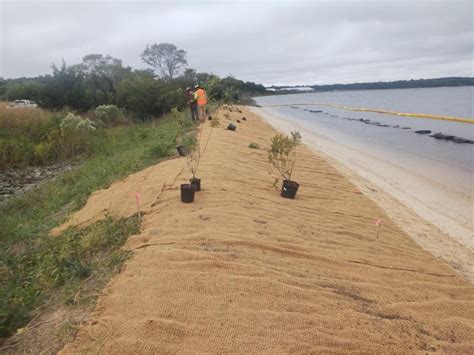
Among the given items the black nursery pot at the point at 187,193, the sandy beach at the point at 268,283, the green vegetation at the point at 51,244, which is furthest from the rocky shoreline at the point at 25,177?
the black nursery pot at the point at 187,193

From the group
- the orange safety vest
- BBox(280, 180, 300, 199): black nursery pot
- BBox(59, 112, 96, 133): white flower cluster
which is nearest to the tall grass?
BBox(59, 112, 96, 133): white flower cluster

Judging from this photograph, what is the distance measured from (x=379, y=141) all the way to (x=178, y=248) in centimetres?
1987

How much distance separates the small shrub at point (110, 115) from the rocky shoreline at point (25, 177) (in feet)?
22.5

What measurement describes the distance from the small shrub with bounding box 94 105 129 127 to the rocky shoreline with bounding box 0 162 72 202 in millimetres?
6843

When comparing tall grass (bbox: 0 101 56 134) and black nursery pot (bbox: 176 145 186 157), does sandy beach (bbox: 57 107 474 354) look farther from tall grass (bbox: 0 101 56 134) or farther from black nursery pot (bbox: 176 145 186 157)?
tall grass (bbox: 0 101 56 134)

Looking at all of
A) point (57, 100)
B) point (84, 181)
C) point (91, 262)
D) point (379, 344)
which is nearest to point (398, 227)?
point (379, 344)

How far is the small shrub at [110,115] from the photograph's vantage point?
20.9m

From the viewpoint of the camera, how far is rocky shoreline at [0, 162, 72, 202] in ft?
38.3

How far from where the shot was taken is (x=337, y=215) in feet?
22.2

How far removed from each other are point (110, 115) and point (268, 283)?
1964 centimetres

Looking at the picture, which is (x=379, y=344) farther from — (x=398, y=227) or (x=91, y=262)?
(x=398, y=227)

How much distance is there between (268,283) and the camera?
393 cm

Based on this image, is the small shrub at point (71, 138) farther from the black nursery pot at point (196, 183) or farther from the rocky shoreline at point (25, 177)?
the black nursery pot at point (196, 183)

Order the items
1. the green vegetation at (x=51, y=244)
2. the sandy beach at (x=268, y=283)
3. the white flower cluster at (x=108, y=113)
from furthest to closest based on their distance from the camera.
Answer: the white flower cluster at (x=108, y=113) < the green vegetation at (x=51, y=244) < the sandy beach at (x=268, y=283)
